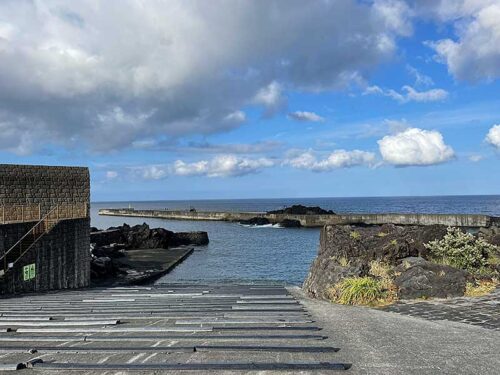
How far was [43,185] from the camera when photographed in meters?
21.0

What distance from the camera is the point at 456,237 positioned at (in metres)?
13.7

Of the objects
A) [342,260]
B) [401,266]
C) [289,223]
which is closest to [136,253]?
[342,260]

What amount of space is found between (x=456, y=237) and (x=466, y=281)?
2863mm

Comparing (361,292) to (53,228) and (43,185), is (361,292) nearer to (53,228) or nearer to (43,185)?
(53,228)

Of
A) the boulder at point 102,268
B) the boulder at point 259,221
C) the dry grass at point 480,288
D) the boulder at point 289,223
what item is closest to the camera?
the dry grass at point 480,288

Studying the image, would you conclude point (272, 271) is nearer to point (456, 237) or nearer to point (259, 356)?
point (456, 237)

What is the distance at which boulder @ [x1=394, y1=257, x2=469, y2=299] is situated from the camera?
10.7m

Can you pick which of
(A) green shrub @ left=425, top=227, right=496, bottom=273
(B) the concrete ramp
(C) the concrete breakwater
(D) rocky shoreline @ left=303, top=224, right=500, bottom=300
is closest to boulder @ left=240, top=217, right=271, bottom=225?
(C) the concrete breakwater

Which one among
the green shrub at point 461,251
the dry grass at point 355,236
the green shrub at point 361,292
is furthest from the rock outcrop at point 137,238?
the green shrub at point 361,292

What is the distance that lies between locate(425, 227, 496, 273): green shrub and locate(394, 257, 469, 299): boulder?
1512 mm

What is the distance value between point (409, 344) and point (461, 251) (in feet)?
24.1

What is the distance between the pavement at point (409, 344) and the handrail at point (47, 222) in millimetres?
11728

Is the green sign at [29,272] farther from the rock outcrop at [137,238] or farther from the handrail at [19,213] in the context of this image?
the rock outcrop at [137,238]

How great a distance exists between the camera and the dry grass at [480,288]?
419 inches
